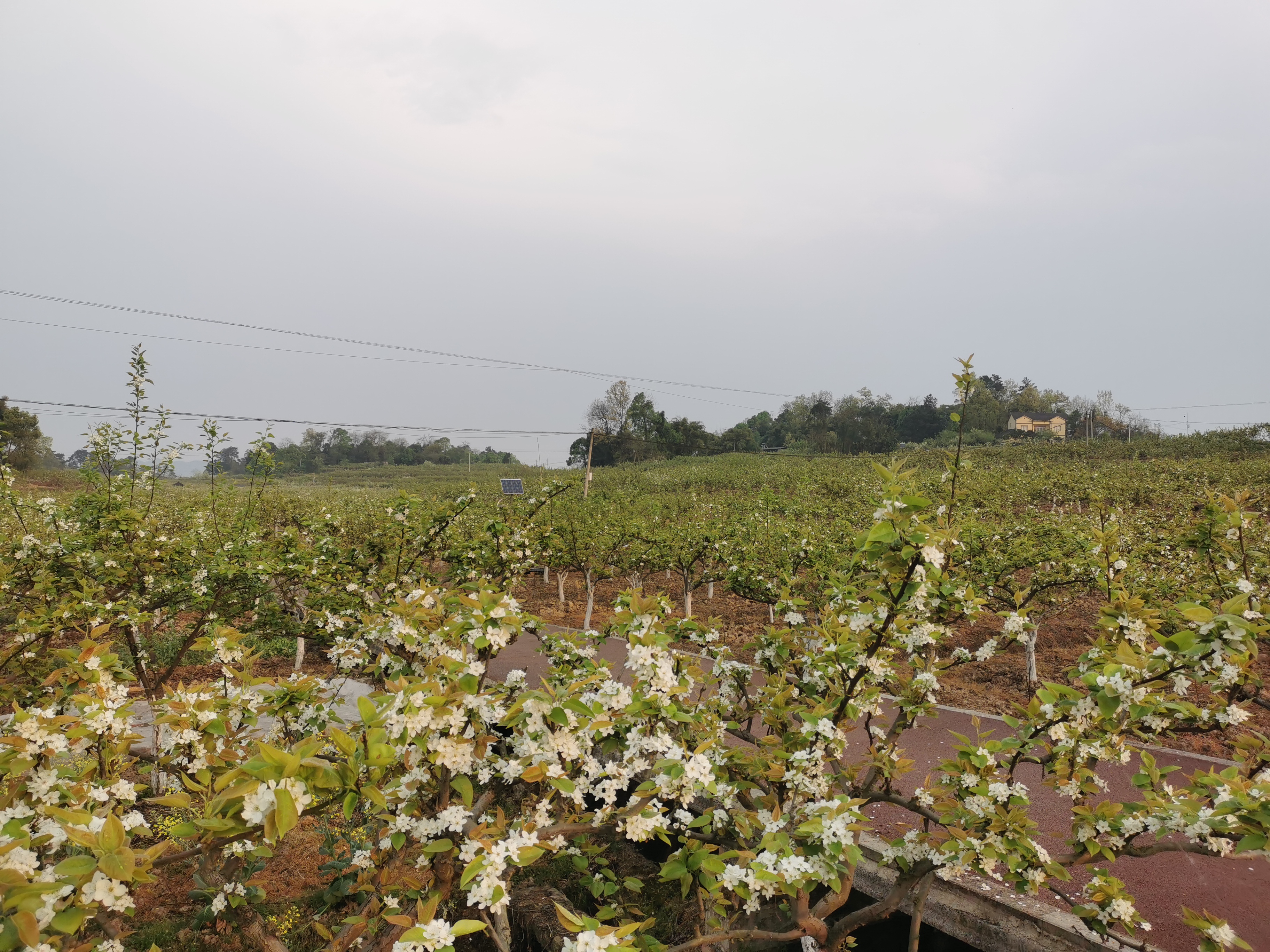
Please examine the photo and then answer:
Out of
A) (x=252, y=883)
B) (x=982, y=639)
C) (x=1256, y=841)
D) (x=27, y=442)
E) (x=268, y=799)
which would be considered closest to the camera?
(x=268, y=799)

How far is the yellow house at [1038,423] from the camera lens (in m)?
54.4

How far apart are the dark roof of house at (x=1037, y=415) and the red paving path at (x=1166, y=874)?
200 ft

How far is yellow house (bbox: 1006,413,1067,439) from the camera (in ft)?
178

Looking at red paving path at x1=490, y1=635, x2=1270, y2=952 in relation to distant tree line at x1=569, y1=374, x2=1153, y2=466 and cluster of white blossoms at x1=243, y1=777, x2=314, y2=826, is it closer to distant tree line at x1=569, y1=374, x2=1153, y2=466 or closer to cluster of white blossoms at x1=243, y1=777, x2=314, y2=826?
cluster of white blossoms at x1=243, y1=777, x2=314, y2=826

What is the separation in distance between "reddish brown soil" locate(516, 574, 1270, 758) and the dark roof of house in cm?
5424

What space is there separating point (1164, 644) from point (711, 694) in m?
2.67

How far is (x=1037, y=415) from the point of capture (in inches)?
2256

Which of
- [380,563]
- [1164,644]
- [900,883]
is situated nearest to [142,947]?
[380,563]

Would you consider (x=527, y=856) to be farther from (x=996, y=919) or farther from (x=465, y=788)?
(x=996, y=919)

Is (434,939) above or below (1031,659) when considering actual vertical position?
above

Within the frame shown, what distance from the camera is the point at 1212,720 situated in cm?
259

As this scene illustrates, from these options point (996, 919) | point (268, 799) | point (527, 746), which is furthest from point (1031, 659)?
point (268, 799)

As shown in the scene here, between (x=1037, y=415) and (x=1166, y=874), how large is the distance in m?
64.0

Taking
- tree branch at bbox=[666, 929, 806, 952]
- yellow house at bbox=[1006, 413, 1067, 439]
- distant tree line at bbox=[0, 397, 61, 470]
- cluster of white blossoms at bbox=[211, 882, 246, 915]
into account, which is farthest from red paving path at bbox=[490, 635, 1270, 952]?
yellow house at bbox=[1006, 413, 1067, 439]
